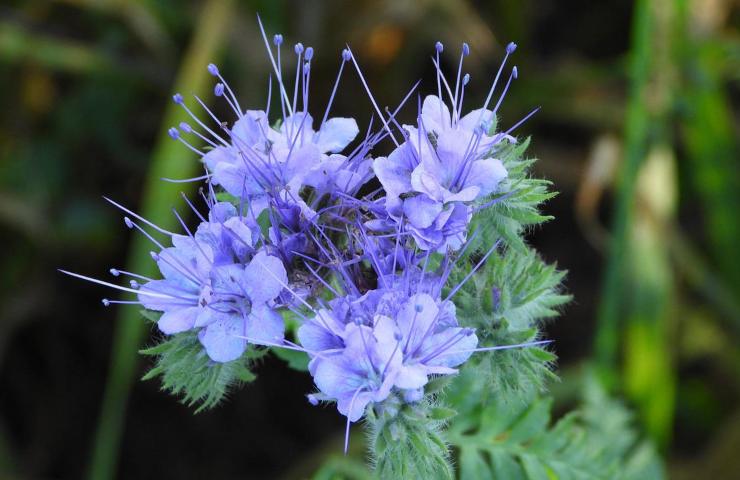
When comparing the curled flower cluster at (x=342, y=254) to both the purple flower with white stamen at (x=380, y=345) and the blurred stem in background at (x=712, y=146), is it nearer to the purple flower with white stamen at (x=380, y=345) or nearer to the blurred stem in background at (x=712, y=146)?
the purple flower with white stamen at (x=380, y=345)

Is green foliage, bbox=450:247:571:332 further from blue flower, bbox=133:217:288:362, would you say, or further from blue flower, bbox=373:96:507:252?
blue flower, bbox=133:217:288:362

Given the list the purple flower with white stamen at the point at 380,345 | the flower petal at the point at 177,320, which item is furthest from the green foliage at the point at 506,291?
the flower petal at the point at 177,320

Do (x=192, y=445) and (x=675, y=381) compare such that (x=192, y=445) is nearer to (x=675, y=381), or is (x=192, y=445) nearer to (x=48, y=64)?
(x=48, y=64)

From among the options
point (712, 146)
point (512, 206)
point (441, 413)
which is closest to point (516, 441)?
point (441, 413)

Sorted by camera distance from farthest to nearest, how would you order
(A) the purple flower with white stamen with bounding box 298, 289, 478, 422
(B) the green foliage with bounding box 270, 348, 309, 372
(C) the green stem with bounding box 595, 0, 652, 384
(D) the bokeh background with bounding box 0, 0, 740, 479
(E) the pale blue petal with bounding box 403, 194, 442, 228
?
(D) the bokeh background with bounding box 0, 0, 740, 479
(C) the green stem with bounding box 595, 0, 652, 384
(B) the green foliage with bounding box 270, 348, 309, 372
(E) the pale blue petal with bounding box 403, 194, 442, 228
(A) the purple flower with white stamen with bounding box 298, 289, 478, 422

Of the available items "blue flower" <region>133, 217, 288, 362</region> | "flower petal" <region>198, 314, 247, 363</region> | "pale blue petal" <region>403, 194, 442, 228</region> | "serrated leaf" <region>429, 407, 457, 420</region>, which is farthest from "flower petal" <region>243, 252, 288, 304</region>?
"serrated leaf" <region>429, 407, 457, 420</region>

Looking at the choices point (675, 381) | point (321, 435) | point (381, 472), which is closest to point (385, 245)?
point (381, 472)

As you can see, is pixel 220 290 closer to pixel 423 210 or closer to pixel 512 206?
pixel 423 210
